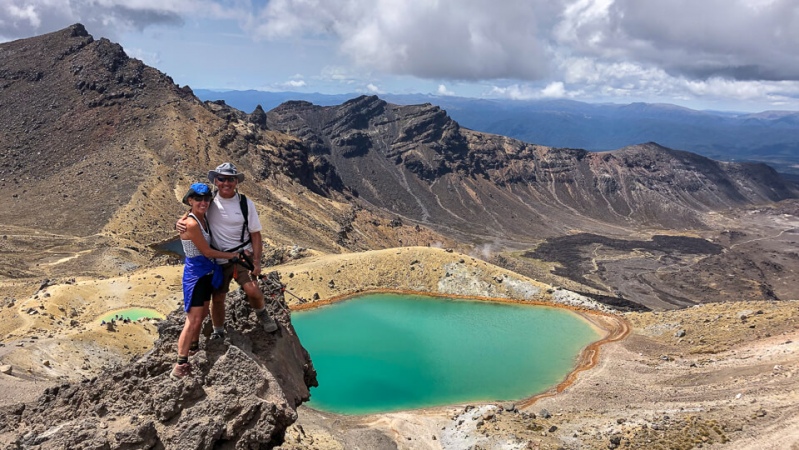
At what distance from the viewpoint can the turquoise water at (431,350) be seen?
30828 millimetres

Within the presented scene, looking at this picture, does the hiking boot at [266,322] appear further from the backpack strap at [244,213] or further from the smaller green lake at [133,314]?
the smaller green lake at [133,314]

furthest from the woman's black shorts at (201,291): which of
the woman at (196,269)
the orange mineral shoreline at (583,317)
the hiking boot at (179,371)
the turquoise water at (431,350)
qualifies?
the orange mineral shoreline at (583,317)

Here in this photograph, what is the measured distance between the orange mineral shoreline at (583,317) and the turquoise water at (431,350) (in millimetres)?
672

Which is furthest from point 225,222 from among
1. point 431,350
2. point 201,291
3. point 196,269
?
point 431,350

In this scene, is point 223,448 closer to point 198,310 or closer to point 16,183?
point 198,310

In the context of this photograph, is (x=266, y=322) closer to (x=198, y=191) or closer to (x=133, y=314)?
(x=198, y=191)

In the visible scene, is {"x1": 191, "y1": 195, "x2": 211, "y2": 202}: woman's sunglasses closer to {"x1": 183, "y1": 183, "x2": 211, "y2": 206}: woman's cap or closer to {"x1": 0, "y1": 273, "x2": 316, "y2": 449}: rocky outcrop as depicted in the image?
{"x1": 183, "y1": 183, "x2": 211, "y2": 206}: woman's cap

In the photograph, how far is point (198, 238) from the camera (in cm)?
987

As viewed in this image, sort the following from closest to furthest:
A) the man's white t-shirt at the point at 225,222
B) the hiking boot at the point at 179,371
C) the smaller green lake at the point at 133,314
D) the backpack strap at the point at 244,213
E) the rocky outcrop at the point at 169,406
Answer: the man's white t-shirt at the point at 225,222, the rocky outcrop at the point at 169,406, the backpack strap at the point at 244,213, the hiking boot at the point at 179,371, the smaller green lake at the point at 133,314

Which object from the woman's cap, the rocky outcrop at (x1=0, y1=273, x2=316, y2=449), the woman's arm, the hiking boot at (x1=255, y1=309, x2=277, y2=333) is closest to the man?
the woman's arm

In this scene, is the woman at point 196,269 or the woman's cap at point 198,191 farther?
the woman at point 196,269

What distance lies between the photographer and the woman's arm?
9.75 metres

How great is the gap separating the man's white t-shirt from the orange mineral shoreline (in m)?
24.2

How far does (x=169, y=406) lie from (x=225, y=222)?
14.8 ft
